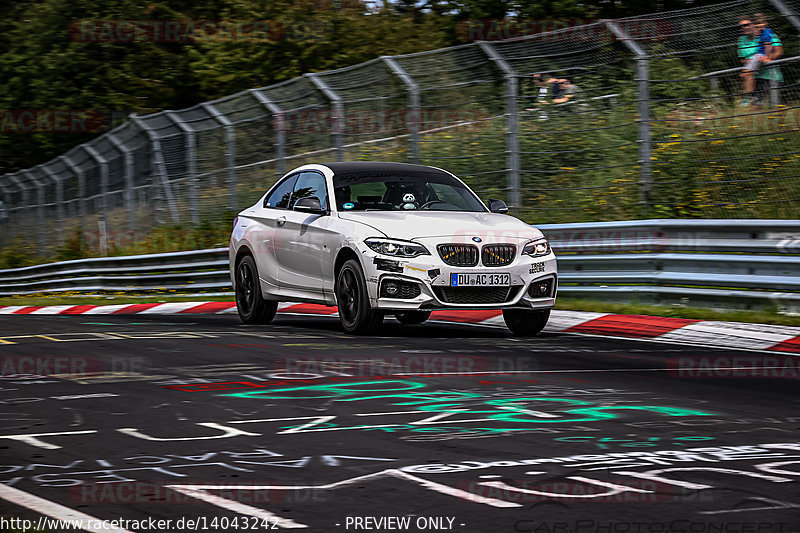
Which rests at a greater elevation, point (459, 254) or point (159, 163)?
point (159, 163)

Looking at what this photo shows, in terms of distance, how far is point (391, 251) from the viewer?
11.1 m

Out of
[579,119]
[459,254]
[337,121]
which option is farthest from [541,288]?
[337,121]

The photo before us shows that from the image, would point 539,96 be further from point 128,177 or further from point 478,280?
point 128,177

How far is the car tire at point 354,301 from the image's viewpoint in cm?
1126

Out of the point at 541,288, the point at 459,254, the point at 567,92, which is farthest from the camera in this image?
the point at 567,92

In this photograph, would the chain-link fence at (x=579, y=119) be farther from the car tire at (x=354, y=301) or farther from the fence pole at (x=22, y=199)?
the fence pole at (x=22, y=199)

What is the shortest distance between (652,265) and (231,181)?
9433 mm

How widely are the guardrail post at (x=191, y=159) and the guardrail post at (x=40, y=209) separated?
30.6 feet

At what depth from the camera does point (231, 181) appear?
21.2 metres

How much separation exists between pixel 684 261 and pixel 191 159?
38.2ft

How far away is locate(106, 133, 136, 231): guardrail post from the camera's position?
82.2ft

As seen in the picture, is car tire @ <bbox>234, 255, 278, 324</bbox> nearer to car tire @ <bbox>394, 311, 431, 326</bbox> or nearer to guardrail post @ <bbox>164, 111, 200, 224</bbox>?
car tire @ <bbox>394, 311, 431, 326</bbox>

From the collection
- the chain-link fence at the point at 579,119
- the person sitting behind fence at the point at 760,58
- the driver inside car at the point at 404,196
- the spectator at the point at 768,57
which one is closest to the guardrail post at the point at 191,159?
the chain-link fence at the point at 579,119

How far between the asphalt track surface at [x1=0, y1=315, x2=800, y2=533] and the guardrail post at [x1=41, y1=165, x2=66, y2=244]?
1962cm
